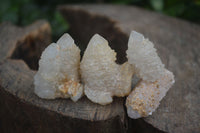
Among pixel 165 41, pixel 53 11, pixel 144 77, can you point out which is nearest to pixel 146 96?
pixel 144 77

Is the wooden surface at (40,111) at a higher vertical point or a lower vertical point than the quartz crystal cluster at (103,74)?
lower

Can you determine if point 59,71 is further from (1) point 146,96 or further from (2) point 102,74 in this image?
(1) point 146,96

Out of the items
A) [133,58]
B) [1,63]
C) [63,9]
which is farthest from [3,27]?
[133,58]

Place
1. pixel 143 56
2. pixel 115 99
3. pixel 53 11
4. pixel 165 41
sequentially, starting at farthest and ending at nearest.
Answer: pixel 53 11 → pixel 165 41 → pixel 115 99 → pixel 143 56

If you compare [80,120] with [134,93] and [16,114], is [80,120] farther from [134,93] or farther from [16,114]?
[16,114]

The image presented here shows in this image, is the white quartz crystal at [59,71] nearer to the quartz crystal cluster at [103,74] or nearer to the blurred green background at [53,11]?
the quartz crystal cluster at [103,74]

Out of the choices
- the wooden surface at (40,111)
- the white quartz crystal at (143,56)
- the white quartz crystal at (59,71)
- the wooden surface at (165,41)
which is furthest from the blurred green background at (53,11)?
the white quartz crystal at (143,56)
